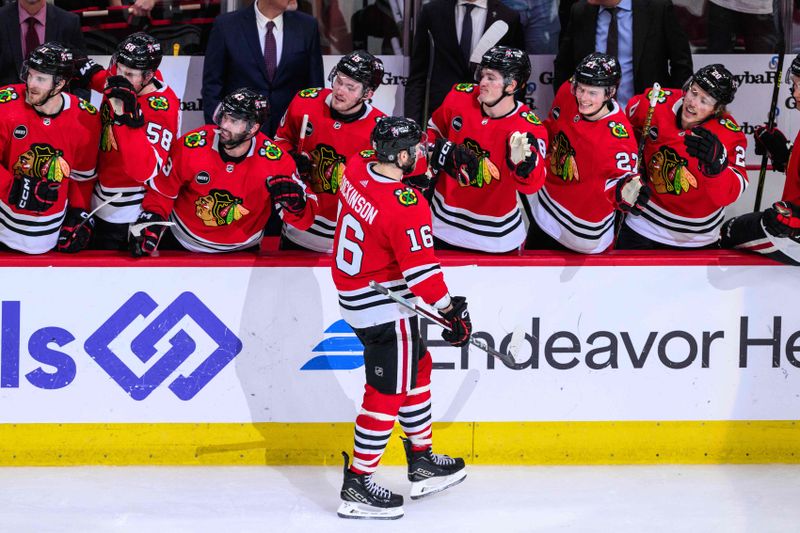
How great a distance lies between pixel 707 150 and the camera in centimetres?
427

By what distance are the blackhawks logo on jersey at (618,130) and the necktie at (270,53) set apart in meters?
1.48

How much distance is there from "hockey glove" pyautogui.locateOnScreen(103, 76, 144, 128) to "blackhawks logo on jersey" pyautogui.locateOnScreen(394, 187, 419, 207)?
109cm

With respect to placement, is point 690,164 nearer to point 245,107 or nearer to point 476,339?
point 476,339

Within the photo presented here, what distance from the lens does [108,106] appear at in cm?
449

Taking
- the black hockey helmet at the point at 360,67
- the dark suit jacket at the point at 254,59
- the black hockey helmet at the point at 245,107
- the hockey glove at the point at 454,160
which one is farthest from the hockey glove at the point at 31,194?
the hockey glove at the point at 454,160

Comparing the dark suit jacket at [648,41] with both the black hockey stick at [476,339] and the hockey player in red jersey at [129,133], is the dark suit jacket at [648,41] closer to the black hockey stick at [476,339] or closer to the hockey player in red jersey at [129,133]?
the black hockey stick at [476,339]

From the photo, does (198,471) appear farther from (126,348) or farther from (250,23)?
(250,23)

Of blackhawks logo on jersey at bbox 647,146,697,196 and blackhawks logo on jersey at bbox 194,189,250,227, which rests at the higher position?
blackhawks logo on jersey at bbox 647,146,697,196

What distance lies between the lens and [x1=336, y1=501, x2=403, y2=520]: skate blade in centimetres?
398

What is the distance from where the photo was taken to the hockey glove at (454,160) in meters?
4.29

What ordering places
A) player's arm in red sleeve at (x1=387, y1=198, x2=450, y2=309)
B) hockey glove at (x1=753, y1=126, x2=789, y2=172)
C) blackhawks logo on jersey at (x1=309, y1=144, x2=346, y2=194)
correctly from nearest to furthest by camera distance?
player's arm in red sleeve at (x1=387, y1=198, x2=450, y2=309) < blackhawks logo on jersey at (x1=309, y1=144, x2=346, y2=194) < hockey glove at (x1=753, y1=126, x2=789, y2=172)

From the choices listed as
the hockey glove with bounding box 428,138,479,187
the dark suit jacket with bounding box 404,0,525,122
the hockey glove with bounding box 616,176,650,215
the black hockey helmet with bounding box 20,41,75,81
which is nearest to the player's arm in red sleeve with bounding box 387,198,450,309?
the hockey glove with bounding box 428,138,479,187

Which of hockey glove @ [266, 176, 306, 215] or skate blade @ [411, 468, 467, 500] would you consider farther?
hockey glove @ [266, 176, 306, 215]

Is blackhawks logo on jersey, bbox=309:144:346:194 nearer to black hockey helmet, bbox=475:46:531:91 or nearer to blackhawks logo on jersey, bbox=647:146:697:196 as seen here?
black hockey helmet, bbox=475:46:531:91
